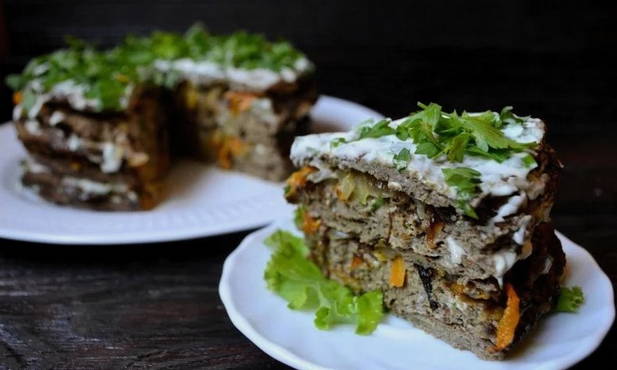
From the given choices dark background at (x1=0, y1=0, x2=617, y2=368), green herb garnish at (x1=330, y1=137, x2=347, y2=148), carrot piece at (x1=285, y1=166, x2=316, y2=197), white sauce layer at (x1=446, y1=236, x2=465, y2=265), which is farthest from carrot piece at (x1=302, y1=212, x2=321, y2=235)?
white sauce layer at (x1=446, y1=236, x2=465, y2=265)

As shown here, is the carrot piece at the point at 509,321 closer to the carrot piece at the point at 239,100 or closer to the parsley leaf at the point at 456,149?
the parsley leaf at the point at 456,149

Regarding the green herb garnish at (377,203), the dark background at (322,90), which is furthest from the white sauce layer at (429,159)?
the dark background at (322,90)

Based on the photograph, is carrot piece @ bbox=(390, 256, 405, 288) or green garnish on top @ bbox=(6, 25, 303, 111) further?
green garnish on top @ bbox=(6, 25, 303, 111)

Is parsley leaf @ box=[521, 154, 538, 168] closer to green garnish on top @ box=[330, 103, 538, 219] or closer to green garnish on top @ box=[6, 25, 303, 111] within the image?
green garnish on top @ box=[330, 103, 538, 219]

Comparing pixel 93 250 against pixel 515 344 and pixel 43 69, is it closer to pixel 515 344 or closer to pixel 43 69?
pixel 43 69

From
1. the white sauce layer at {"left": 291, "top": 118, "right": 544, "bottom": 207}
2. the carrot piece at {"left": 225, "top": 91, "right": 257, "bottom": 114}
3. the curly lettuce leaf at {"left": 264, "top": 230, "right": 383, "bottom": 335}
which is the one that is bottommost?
the curly lettuce leaf at {"left": 264, "top": 230, "right": 383, "bottom": 335}

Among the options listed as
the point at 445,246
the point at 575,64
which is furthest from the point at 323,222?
the point at 575,64
